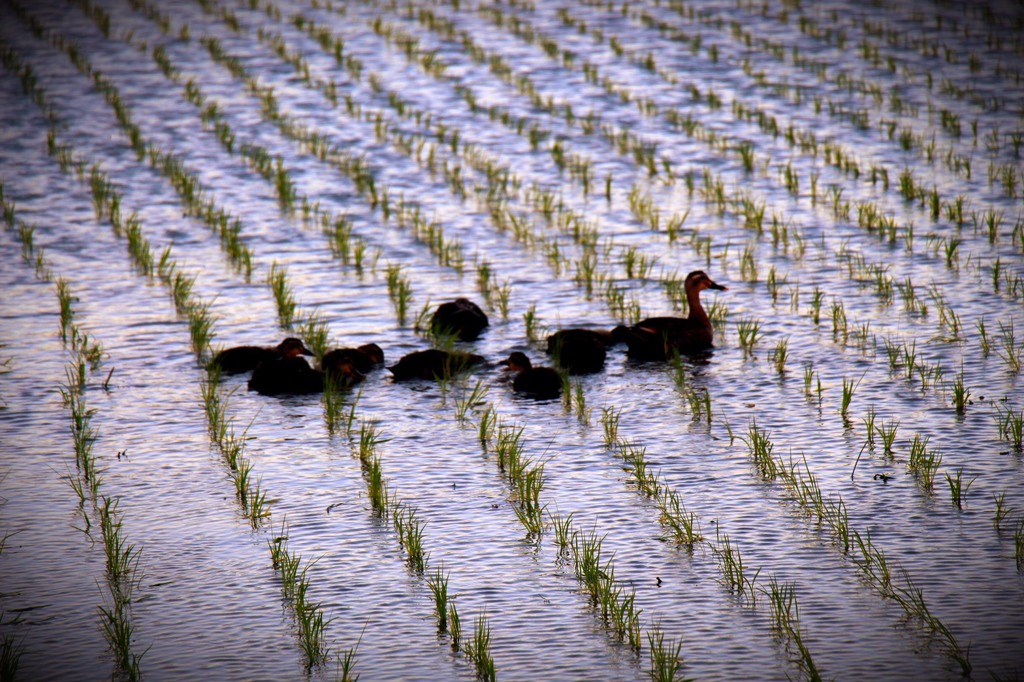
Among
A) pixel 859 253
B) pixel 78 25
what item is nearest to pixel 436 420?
pixel 859 253

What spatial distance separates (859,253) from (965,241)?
893mm

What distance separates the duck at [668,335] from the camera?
7711 mm

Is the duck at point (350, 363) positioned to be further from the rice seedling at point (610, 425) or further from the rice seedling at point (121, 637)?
the rice seedling at point (121, 637)

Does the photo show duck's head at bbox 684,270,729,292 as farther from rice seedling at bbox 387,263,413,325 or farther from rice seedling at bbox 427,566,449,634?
rice seedling at bbox 427,566,449,634

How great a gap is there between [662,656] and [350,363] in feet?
12.5

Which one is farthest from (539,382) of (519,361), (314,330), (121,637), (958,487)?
(121,637)

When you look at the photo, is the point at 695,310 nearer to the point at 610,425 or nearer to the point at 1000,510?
the point at 610,425

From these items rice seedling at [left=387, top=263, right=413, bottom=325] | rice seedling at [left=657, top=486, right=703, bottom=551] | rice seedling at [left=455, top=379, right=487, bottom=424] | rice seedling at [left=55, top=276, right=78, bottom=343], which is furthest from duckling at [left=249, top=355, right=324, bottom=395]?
→ rice seedling at [left=657, top=486, right=703, bottom=551]

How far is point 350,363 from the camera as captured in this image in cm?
748

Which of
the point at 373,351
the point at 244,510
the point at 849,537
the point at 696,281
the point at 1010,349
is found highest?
the point at 696,281

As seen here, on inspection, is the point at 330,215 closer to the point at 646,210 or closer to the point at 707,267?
the point at 646,210

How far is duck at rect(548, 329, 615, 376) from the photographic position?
748 cm

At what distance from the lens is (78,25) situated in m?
21.1

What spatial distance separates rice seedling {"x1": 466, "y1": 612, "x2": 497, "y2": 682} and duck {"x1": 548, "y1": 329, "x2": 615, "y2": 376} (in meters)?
3.09
